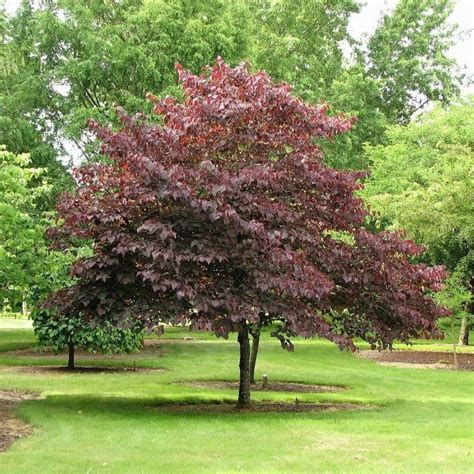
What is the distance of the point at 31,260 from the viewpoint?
13391mm

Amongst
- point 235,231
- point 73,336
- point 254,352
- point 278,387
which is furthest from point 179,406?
point 73,336

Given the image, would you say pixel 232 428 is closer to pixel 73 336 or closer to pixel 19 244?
pixel 19 244

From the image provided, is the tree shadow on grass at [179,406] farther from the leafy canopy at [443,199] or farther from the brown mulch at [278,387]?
the leafy canopy at [443,199]

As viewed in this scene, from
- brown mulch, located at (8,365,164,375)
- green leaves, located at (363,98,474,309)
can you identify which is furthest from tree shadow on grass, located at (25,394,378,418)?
green leaves, located at (363,98,474,309)

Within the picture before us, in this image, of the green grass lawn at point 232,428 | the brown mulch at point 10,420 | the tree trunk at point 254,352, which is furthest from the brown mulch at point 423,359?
the brown mulch at point 10,420

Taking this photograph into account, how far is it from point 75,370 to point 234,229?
1049 centimetres

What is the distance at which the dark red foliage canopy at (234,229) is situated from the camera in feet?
39.2

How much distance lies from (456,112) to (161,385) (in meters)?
21.9

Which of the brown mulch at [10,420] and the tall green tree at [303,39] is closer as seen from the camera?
the brown mulch at [10,420]

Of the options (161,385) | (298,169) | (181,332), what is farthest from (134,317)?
(181,332)

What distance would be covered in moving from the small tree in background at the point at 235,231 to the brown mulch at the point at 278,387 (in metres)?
3.35

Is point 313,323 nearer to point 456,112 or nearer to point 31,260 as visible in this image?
point 31,260

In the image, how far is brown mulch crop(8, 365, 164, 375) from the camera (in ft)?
66.3

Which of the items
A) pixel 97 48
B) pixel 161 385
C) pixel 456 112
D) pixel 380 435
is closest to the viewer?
pixel 380 435
